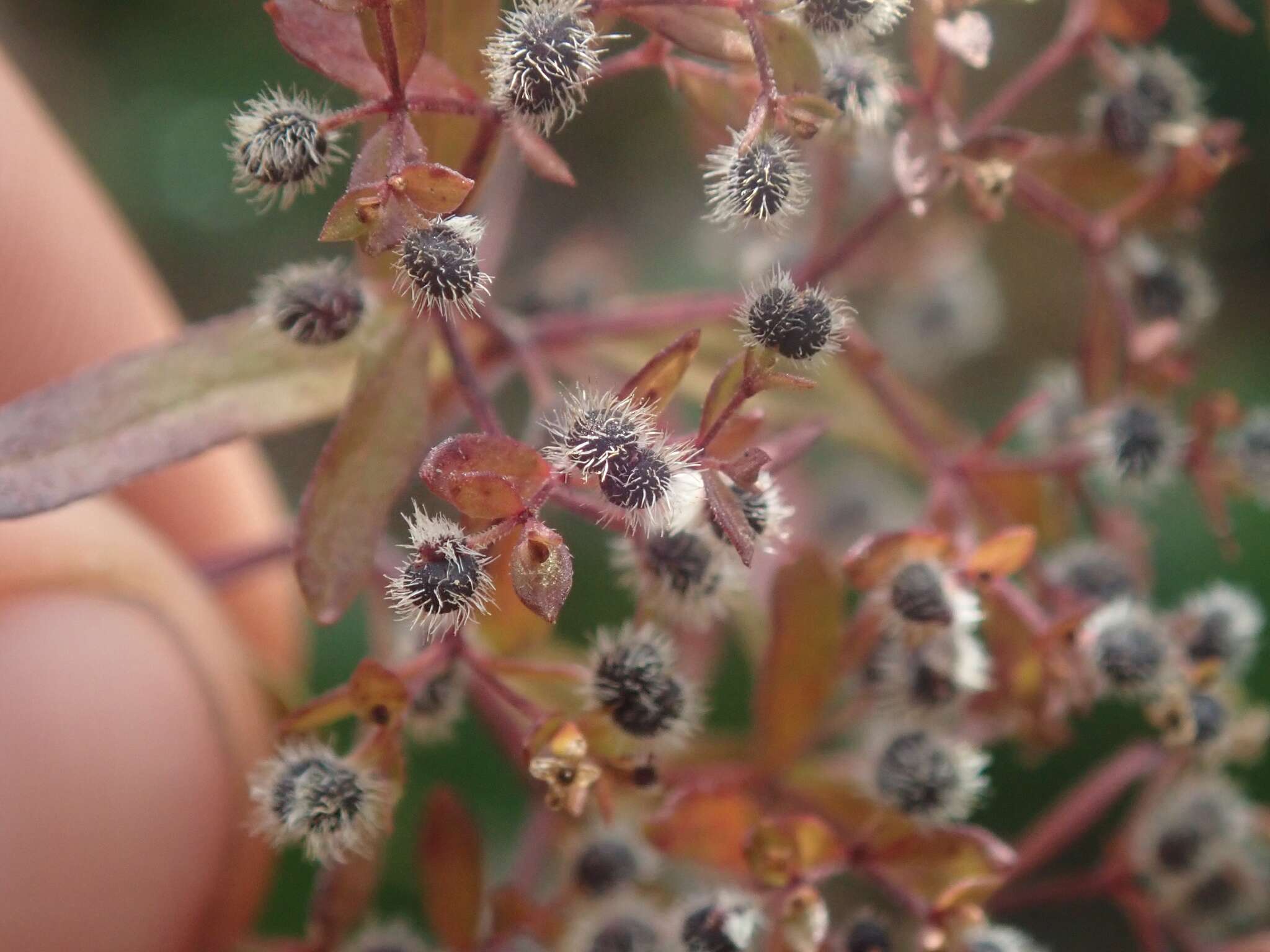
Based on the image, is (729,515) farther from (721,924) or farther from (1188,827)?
(1188,827)

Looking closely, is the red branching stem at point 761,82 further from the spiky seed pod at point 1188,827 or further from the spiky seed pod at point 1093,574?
the spiky seed pod at point 1188,827

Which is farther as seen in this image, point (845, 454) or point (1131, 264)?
point (845, 454)

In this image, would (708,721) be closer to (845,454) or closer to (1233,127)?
(845,454)

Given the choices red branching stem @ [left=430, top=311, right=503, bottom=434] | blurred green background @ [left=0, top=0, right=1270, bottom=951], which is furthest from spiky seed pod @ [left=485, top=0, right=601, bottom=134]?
blurred green background @ [left=0, top=0, right=1270, bottom=951]

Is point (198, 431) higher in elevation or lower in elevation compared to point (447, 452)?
higher

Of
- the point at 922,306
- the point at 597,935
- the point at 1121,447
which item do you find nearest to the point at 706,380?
the point at 1121,447

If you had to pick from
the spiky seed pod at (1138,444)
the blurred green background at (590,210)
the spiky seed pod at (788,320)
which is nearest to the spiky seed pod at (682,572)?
the spiky seed pod at (788,320)

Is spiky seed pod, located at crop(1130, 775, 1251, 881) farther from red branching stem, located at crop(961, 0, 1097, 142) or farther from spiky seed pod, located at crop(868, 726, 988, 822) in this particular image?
red branching stem, located at crop(961, 0, 1097, 142)
